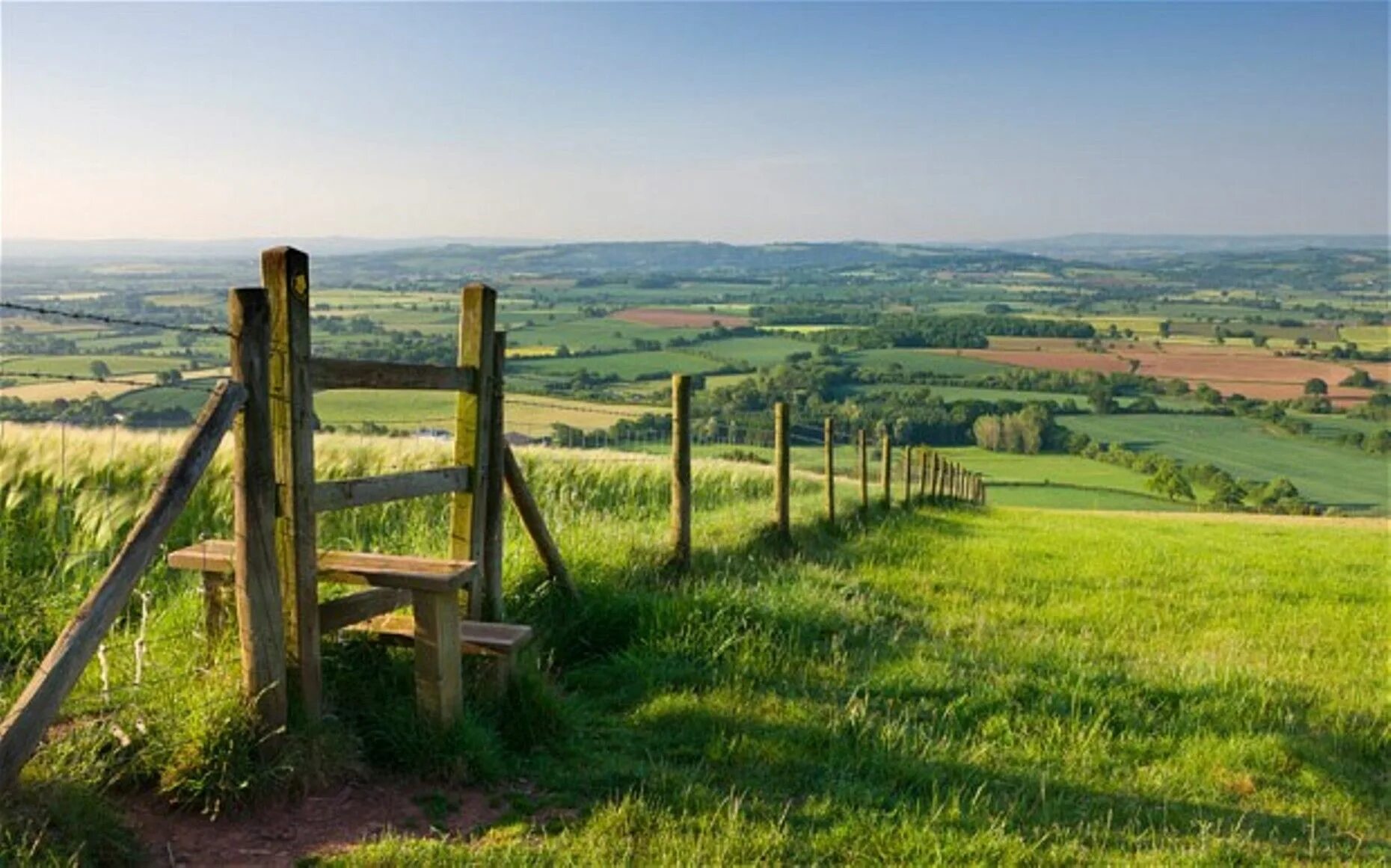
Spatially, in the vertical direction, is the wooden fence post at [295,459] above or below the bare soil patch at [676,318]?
below

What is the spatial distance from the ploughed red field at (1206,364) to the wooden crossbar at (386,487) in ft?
259

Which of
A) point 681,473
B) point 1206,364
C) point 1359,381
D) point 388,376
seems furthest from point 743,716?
point 1206,364

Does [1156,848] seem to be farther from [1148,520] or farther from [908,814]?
[1148,520]

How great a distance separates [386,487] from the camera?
19.0 feet

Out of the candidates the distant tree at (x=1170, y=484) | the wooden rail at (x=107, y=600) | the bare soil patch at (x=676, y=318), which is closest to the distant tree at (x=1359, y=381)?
the distant tree at (x=1170, y=484)

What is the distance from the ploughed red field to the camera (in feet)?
260

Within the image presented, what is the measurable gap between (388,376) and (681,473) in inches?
179

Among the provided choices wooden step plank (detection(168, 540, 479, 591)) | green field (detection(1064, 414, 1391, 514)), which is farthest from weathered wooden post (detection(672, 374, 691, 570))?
green field (detection(1064, 414, 1391, 514))

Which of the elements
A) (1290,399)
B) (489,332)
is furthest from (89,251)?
(489,332)

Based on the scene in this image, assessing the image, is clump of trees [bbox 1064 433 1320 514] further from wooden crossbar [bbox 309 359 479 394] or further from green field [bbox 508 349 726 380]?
wooden crossbar [bbox 309 359 479 394]

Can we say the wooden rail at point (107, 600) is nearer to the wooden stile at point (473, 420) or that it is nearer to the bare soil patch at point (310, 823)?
the bare soil patch at point (310, 823)

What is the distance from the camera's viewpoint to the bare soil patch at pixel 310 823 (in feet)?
14.7

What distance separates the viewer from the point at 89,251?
146m

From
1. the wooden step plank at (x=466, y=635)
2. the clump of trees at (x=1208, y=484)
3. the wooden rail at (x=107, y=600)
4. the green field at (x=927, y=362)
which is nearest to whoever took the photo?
the wooden rail at (x=107, y=600)
